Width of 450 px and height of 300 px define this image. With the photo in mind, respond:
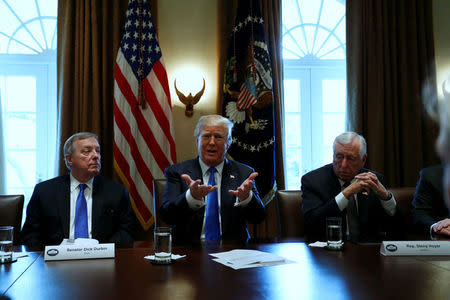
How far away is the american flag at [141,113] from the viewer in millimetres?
3670

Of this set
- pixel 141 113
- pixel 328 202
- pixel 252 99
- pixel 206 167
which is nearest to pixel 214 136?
pixel 206 167

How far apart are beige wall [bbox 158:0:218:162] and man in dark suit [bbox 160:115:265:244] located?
1141 mm

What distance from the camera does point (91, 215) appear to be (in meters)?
2.77

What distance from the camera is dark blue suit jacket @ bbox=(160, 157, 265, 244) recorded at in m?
2.57

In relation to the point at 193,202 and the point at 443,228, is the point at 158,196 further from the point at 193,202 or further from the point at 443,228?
the point at 443,228

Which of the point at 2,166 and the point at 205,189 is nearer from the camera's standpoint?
the point at 205,189

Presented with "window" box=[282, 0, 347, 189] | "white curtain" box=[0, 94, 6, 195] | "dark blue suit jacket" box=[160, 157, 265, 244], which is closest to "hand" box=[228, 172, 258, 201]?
"dark blue suit jacket" box=[160, 157, 265, 244]

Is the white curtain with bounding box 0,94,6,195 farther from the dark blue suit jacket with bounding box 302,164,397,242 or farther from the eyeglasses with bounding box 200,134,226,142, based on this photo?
the dark blue suit jacket with bounding box 302,164,397,242

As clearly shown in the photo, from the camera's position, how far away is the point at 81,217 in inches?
108

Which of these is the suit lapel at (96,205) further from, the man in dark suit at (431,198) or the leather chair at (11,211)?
the man in dark suit at (431,198)

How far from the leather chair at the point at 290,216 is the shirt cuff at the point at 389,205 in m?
0.51

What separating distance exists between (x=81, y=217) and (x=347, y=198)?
1.69 meters

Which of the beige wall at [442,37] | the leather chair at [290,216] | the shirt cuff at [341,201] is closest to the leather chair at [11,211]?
the leather chair at [290,216]

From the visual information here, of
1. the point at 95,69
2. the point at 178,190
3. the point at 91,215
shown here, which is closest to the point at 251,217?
the point at 178,190
